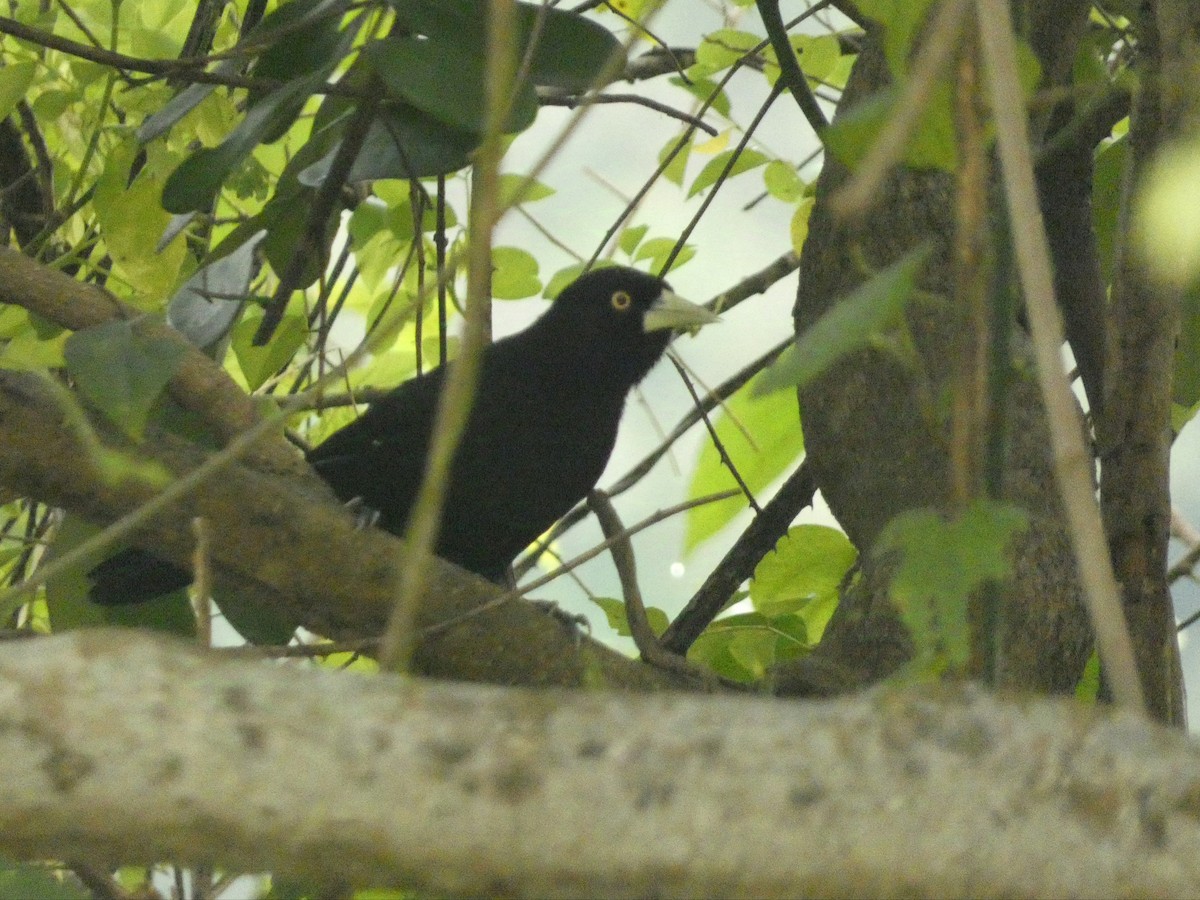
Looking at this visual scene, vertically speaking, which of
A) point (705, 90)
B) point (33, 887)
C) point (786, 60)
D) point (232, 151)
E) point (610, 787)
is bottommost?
point (33, 887)

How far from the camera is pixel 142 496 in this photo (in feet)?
7.02

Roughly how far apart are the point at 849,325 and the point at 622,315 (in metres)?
3.15

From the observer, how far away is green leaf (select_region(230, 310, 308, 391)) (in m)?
2.82

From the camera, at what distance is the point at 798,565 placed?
3.05 metres

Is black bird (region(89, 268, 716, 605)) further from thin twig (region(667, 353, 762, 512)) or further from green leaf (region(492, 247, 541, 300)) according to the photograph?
thin twig (region(667, 353, 762, 512))

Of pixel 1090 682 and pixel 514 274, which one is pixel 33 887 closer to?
pixel 1090 682

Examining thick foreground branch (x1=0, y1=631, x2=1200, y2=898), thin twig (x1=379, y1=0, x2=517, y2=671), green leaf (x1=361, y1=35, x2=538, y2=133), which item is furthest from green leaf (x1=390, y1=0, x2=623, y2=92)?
thick foreground branch (x1=0, y1=631, x2=1200, y2=898)

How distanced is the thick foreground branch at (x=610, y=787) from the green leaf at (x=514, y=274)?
8.71ft

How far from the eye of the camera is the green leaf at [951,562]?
96cm

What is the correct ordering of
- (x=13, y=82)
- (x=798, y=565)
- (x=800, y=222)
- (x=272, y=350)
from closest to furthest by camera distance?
(x=13, y=82) < (x=272, y=350) < (x=798, y=565) < (x=800, y=222)

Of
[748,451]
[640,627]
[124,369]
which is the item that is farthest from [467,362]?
[748,451]

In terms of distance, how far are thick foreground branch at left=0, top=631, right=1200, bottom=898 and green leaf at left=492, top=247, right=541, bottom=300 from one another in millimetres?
2655

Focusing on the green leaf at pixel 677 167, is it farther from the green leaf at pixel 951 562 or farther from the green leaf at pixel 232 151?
the green leaf at pixel 951 562

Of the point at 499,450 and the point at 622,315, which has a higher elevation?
the point at 622,315
